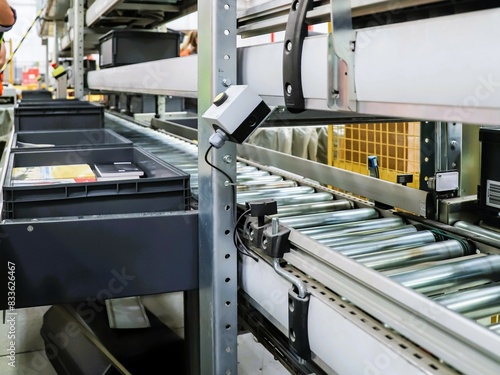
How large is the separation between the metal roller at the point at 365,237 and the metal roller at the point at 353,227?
0.02 m

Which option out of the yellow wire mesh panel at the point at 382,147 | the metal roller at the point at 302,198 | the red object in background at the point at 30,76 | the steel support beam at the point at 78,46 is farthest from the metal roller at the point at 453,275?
the red object in background at the point at 30,76

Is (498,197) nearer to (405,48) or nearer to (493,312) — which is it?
(493,312)

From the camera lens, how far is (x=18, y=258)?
105 cm

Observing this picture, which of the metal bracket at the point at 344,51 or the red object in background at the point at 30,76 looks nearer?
the metal bracket at the point at 344,51

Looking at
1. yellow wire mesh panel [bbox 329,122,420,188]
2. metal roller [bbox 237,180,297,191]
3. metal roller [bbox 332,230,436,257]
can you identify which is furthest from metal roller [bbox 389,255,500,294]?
yellow wire mesh panel [bbox 329,122,420,188]

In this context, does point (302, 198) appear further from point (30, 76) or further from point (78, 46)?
point (30, 76)

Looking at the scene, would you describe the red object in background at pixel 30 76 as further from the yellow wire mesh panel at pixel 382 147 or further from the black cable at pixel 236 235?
the black cable at pixel 236 235

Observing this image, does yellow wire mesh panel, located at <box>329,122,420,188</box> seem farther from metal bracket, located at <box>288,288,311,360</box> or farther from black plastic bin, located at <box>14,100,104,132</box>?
metal bracket, located at <box>288,288,311,360</box>

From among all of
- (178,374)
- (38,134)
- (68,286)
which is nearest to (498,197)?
(68,286)

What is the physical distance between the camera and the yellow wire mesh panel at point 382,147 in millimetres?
2980

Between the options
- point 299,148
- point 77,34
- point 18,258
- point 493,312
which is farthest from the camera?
point 299,148

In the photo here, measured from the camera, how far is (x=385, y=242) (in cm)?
108

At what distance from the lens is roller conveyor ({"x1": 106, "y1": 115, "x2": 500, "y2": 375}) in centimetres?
89

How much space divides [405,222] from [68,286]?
2.48ft
